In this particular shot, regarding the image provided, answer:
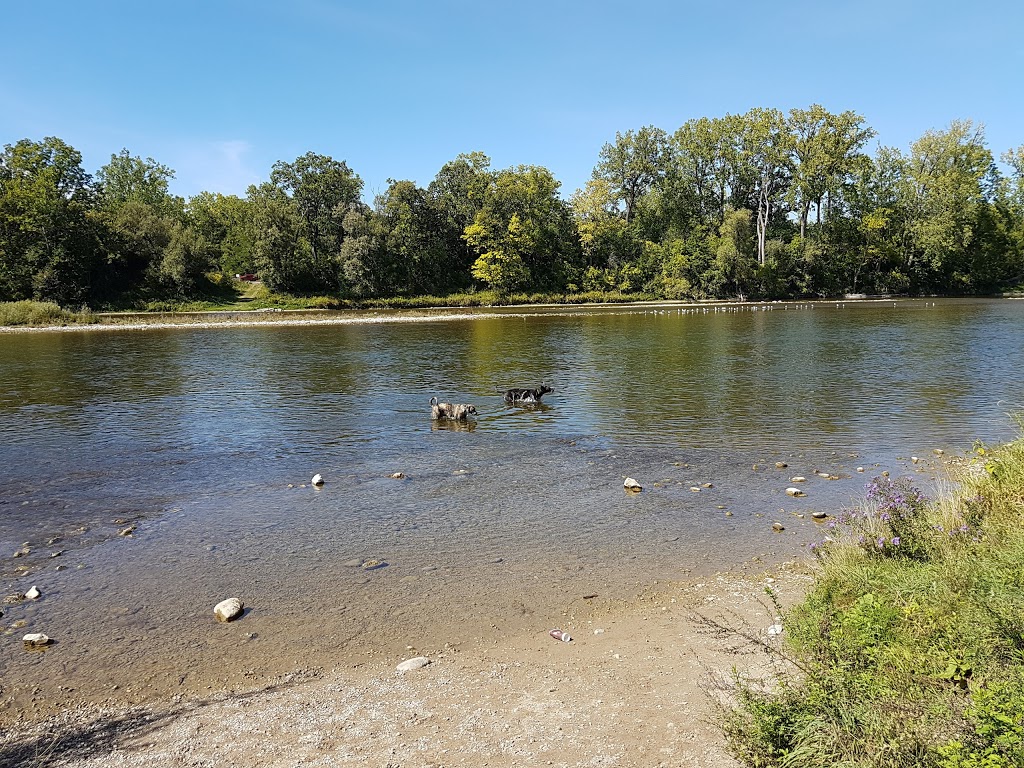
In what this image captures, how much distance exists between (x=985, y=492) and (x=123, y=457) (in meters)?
16.2

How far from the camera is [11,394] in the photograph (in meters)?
23.6

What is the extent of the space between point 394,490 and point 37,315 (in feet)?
215

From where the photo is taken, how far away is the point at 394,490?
11914 millimetres

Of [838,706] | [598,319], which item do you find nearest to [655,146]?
[598,319]

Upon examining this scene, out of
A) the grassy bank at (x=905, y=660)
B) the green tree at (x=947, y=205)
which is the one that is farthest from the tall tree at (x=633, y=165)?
the grassy bank at (x=905, y=660)

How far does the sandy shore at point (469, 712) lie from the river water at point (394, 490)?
17.4 inches

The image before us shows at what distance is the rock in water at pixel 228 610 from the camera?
7.20 m

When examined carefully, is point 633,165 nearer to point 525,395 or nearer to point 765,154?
point 765,154

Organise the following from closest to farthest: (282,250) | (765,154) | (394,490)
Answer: (394,490) → (282,250) → (765,154)

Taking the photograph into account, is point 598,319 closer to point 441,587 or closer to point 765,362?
point 765,362

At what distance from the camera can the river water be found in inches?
276

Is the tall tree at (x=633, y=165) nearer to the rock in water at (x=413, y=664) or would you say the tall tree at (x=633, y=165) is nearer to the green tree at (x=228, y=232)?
the green tree at (x=228, y=232)

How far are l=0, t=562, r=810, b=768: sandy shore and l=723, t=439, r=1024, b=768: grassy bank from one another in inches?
19.4

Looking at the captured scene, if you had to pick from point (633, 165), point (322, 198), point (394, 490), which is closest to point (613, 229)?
point (633, 165)
